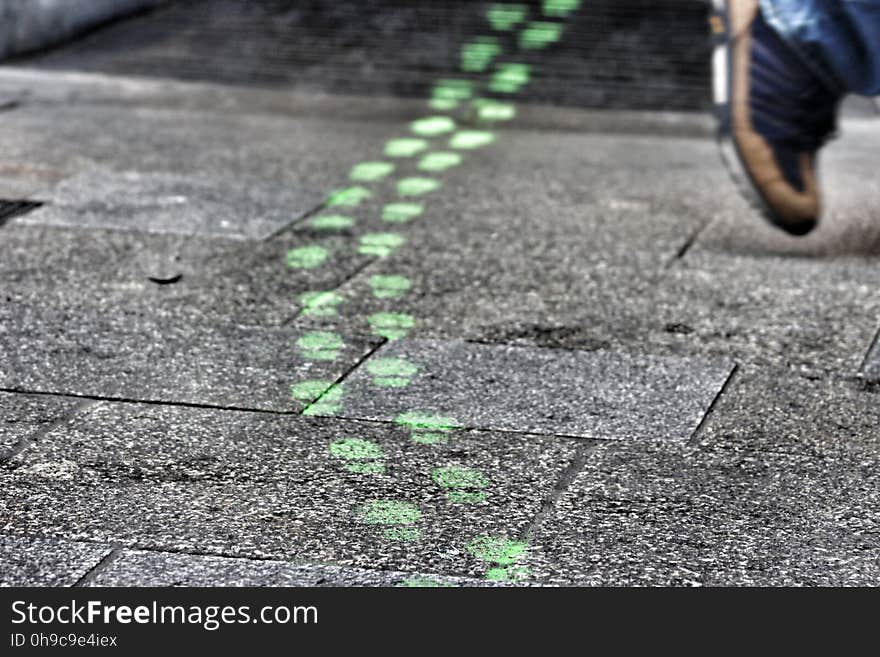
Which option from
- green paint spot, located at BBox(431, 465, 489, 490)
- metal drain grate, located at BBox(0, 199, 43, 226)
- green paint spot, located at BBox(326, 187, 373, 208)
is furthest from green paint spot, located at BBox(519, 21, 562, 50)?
green paint spot, located at BBox(431, 465, 489, 490)

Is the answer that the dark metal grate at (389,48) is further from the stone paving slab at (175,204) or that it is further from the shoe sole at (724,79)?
the shoe sole at (724,79)

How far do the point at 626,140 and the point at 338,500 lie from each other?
17.4 ft

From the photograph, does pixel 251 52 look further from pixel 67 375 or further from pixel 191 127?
pixel 67 375

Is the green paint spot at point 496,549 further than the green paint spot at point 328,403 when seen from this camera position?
No

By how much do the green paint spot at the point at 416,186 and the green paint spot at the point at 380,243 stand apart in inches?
32.6

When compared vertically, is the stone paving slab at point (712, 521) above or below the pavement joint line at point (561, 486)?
below

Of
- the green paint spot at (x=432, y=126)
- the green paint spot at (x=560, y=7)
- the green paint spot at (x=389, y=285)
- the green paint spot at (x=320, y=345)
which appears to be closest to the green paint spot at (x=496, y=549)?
the green paint spot at (x=320, y=345)

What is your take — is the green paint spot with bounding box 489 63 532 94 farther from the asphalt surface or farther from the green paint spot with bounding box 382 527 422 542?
the green paint spot with bounding box 382 527 422 542

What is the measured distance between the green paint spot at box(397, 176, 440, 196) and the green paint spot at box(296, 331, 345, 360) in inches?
87.4

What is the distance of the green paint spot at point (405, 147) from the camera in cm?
807

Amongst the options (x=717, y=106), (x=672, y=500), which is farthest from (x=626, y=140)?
(x=672, y=500)

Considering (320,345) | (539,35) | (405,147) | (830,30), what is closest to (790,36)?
(830,30)

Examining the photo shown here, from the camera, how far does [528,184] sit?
24.2ft

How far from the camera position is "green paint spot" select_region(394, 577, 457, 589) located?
322 centimetres
